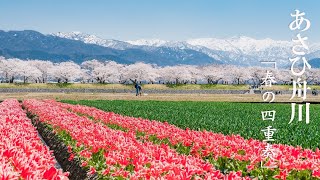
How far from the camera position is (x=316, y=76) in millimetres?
187000

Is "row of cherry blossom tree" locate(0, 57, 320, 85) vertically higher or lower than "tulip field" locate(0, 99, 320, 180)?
higher

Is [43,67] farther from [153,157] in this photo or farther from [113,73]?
[153,157]

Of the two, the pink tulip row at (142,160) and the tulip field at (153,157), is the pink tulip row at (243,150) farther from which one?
the pink tulip row at (142,160)

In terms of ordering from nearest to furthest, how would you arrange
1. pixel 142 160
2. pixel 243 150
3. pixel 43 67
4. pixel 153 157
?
pixel 142 160
pixel 153 157
pixel 243 150
pixel 43 67

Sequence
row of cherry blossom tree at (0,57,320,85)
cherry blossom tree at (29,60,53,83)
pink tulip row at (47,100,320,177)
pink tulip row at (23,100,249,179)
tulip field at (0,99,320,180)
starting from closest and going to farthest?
tulip field at (0,99,320,180)
pink tulip row at (23,100,249,179)
pink tulip row at (47,100,320,177)
row of cherry blossom tree at (0,57,320,85)
cherry blossom tree at (29,60,53,83)

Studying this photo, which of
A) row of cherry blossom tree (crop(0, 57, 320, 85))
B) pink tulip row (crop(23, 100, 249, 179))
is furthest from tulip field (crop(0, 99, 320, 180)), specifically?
row of cherry blossom tree (crop(0, 57, 320, 85))

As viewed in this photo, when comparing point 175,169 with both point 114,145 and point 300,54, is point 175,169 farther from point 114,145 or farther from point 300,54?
point 300,54

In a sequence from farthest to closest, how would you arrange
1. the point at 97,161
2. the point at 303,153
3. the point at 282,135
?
the point at 282,135 < the point at 97,161 < the point at 303,153

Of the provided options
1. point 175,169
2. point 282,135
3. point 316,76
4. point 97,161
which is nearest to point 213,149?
point 97,161

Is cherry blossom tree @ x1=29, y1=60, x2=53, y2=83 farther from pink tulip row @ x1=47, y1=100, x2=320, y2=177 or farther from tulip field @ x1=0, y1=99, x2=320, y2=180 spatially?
pink tulip row @ x1=47, y1=100, x2=320, y2=177

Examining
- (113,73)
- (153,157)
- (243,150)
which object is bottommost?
(243,150)

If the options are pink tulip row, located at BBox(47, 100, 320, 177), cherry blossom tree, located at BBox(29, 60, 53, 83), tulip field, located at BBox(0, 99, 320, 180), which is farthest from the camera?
cherry blossom tree, located at BBox(29, 60, 53, 83)

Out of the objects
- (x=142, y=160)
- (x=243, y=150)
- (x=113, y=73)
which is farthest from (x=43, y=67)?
(x=142, y=160)

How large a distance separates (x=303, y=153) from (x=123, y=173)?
429cm
